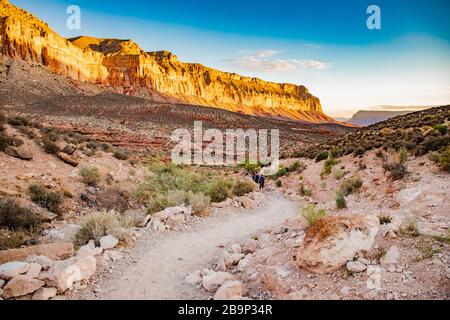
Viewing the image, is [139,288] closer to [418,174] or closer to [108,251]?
[108,251]

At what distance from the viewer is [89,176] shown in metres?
13.2

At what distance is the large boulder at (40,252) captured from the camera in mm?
5375

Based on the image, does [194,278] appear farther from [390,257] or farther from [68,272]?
[390,257]

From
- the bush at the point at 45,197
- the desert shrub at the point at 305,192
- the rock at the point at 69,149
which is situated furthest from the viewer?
the desert shrub at the point at 305,192

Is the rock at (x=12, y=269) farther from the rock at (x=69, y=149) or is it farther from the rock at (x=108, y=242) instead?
the rock at (x=69, y=149)

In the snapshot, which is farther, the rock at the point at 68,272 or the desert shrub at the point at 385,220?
the desert shrub at the point at 385,220

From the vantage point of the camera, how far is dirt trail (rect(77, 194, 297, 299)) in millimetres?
5070

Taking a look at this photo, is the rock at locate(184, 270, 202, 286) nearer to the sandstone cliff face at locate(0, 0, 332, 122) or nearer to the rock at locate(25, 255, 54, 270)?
the rock at locate(25, 255, 54, 270)

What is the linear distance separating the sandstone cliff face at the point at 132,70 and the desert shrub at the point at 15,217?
9784cm

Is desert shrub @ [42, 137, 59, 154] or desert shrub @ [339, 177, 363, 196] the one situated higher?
desert shrub @ [42, 137, 59, 154]

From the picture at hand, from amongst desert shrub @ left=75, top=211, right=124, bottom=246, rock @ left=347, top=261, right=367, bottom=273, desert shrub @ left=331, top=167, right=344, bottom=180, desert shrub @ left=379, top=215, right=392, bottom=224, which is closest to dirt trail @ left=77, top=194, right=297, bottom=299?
desert shrub @ left=75, top=211, right=124, bottom=246

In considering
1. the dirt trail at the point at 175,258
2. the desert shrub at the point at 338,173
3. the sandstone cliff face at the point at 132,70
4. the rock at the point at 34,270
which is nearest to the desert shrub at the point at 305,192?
the desert shrub at the point at 338,173

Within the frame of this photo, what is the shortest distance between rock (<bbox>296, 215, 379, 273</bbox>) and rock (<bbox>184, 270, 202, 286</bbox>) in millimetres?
1723
